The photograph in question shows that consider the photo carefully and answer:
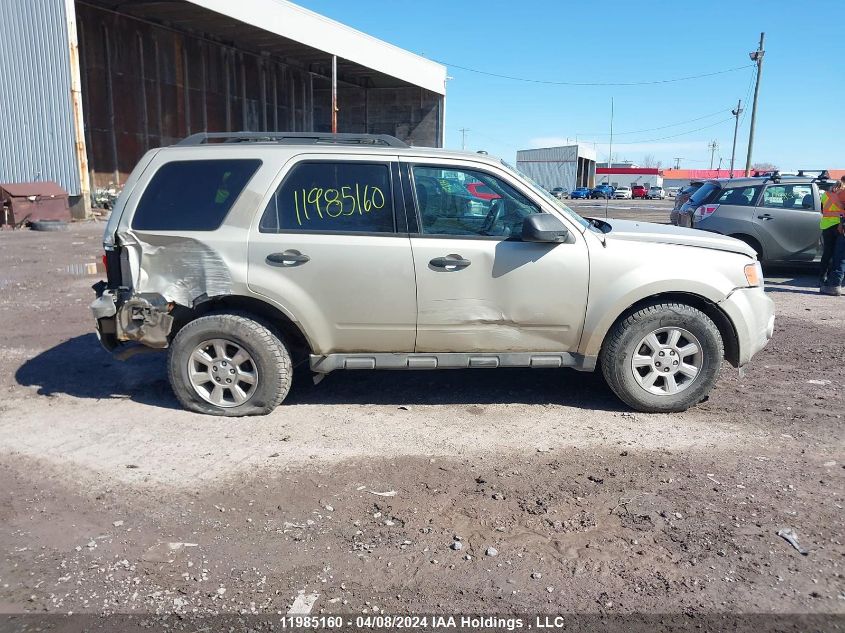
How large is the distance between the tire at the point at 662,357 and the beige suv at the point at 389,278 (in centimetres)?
1

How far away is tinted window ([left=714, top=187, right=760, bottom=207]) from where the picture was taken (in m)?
11.9

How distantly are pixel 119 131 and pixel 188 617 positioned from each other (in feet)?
94.5

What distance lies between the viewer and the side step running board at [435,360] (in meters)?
5.13

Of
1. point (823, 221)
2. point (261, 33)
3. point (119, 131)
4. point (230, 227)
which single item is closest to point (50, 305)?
point (230, 227)

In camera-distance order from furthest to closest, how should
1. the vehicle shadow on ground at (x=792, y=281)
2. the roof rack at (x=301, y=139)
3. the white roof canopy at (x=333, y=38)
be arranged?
the white roof canopy at (x=333, y=38) → the vehicle shadow on ground at (x=792, y=281) → the roof rack at (x=301, y=139)

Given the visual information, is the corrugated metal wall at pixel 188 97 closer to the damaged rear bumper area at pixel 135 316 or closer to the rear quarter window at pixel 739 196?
the rear quarter window at pixel 739 196

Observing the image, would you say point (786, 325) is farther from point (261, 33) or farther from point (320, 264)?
point (261, 33)

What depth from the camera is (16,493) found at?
4012mm

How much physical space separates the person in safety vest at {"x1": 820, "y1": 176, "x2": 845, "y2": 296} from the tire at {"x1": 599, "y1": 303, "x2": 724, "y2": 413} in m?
6.48

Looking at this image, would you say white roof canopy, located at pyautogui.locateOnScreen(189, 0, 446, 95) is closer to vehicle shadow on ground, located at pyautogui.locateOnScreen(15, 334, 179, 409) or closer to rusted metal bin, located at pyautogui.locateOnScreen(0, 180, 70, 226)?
rusted metal bin, located at pyautogui.locateOnScreen(0, 180, 70, 226)

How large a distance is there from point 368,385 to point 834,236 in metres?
8.16

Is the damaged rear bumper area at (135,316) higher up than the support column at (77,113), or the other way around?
the support column at (77,113)

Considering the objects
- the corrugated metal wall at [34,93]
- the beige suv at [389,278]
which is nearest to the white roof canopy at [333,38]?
the corrugated metal wall at [34,93]

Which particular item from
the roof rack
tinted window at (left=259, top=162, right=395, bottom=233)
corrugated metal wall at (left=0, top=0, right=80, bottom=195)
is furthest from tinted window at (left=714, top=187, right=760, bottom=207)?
corrugated metal wall at (left=0, top=0, right=80, bottom=195)
